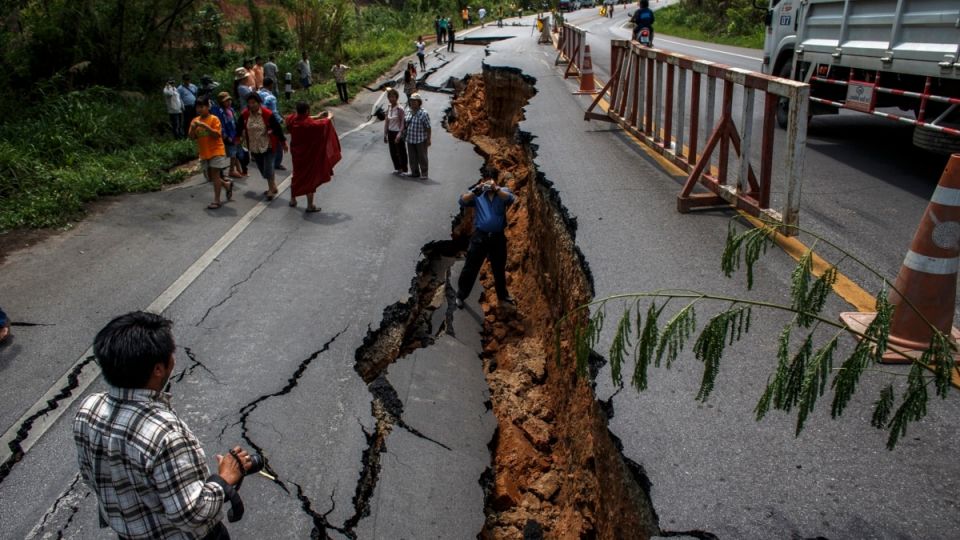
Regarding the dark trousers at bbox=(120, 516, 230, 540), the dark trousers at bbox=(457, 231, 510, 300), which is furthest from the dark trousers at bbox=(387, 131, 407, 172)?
the dark trousers at bbox=(120, 516, 230, 540)

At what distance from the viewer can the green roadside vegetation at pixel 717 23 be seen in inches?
1141

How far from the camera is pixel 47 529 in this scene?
3.64 meters

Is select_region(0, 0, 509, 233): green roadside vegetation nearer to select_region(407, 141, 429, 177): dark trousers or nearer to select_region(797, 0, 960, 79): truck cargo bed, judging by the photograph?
select_region(407, 141, 429, 177): dark trousers

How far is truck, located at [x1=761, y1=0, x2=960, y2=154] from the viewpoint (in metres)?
7.27

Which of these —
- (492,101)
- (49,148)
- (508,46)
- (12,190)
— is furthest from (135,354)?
(508,46)

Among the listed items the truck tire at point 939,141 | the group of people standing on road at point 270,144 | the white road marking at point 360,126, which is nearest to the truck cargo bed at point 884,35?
the truck tire at point 939,141

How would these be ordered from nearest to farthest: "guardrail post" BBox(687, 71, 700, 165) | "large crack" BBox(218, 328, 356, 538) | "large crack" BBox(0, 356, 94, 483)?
1. "large crack" BBox(218, 328, 356, 538)
2. "large crack" BBox(0, 356, 94, 483)
3. "guardrail post" BBox(687, 71, 700, 165)

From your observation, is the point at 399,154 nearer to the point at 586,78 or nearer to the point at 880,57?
the point at 586,78

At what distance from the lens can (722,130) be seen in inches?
271

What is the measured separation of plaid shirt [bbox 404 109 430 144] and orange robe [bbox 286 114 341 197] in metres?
1.77

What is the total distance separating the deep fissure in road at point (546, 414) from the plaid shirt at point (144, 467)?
4.52 ft

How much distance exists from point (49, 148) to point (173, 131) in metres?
2.92

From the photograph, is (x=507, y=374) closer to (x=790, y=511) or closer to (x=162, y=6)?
(x=790, y=511)

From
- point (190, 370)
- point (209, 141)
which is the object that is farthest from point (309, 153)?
point (190, 370)
